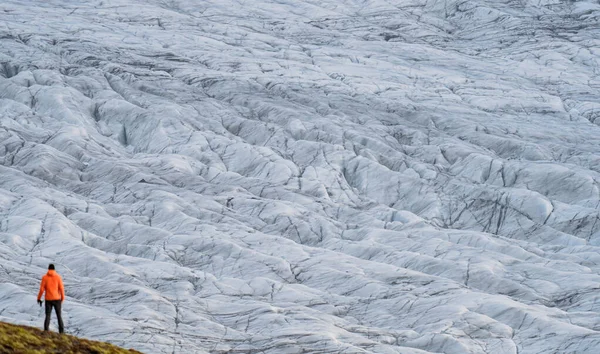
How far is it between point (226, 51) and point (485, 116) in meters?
18.6

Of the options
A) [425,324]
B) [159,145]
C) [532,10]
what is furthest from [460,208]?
[532,10]

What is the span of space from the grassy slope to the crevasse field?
19.6ft

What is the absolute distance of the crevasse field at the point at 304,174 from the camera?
2833 centimetres

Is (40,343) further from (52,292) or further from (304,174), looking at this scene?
(304,174)

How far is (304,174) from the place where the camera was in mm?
43594

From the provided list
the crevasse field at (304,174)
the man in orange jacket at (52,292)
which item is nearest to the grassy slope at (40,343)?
the man in orange jacket at (52,292)

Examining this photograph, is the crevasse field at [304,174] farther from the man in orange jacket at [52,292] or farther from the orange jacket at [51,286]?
the orange jacket at [51,286]

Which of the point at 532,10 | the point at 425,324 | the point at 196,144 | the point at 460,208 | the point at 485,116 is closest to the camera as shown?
the point at 425,324

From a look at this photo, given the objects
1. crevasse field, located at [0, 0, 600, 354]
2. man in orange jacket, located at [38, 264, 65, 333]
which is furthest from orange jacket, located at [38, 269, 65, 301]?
crevasse field, located at [0, 0, 600, 354]

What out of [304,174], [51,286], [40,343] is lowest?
[304,174]

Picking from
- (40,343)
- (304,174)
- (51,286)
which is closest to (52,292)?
(51,286)

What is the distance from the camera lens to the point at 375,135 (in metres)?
47.9

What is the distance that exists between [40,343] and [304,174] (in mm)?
26984

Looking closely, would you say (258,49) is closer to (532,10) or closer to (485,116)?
(485,116)
